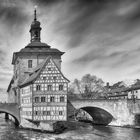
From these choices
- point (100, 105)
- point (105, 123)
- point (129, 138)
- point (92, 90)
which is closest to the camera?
point (129, 138)

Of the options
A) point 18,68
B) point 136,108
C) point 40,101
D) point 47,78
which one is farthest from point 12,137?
point 136,108

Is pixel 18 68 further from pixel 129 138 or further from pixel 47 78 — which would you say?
pixel 129 138

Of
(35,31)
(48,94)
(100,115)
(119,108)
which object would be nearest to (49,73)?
(48,94)

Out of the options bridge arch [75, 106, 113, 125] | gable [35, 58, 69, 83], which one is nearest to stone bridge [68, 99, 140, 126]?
bridge arch [75, 106, 113, 125]

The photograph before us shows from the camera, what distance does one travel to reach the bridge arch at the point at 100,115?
4978 cm

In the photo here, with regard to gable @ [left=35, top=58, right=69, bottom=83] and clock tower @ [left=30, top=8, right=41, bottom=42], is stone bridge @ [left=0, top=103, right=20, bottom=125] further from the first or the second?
clock tower @ [left=30, top=8, right=41, bottom=42]

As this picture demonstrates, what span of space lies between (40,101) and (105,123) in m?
15.7

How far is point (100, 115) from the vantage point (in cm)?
5328

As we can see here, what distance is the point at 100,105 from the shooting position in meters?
47.0

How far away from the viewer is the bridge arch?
1960 inches

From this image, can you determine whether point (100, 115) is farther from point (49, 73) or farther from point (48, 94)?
point (49, 73)

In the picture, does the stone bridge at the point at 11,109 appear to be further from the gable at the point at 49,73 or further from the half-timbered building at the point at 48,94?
the gable at the point at 49,73

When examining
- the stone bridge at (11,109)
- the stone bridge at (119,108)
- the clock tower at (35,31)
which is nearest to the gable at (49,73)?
the stone bridge at (119,108)

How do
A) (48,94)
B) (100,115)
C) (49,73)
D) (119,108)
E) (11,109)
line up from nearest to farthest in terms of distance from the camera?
(49,73)
(48,94)
(11,109)
(119,108)
(100,115)
